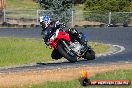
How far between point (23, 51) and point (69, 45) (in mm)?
6275

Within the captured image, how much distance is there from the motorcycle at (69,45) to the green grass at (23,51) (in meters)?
2.66

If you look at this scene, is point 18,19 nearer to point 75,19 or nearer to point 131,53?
point 75,19

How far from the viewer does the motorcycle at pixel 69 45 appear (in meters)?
18.3

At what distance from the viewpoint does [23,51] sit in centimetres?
2464

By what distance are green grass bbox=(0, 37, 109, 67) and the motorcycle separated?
2.66 metres

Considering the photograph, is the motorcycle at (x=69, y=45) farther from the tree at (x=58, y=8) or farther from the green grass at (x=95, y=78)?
the tree at (x=58, y=8)

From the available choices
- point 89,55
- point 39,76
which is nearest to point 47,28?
point 89,55

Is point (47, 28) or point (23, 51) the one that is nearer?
point (47, 28)

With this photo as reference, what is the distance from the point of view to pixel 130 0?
179 ft

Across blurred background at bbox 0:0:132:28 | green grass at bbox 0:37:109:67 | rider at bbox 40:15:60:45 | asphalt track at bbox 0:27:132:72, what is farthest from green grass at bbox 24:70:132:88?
blurred background at bbox 0:0:132:28

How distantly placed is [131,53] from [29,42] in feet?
26.0

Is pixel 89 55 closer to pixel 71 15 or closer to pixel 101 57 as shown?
pixel 101 57

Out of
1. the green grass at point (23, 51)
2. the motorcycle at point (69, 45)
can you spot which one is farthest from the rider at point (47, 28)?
the green grass at point (23, 51)

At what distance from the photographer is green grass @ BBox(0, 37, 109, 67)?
2159cm
